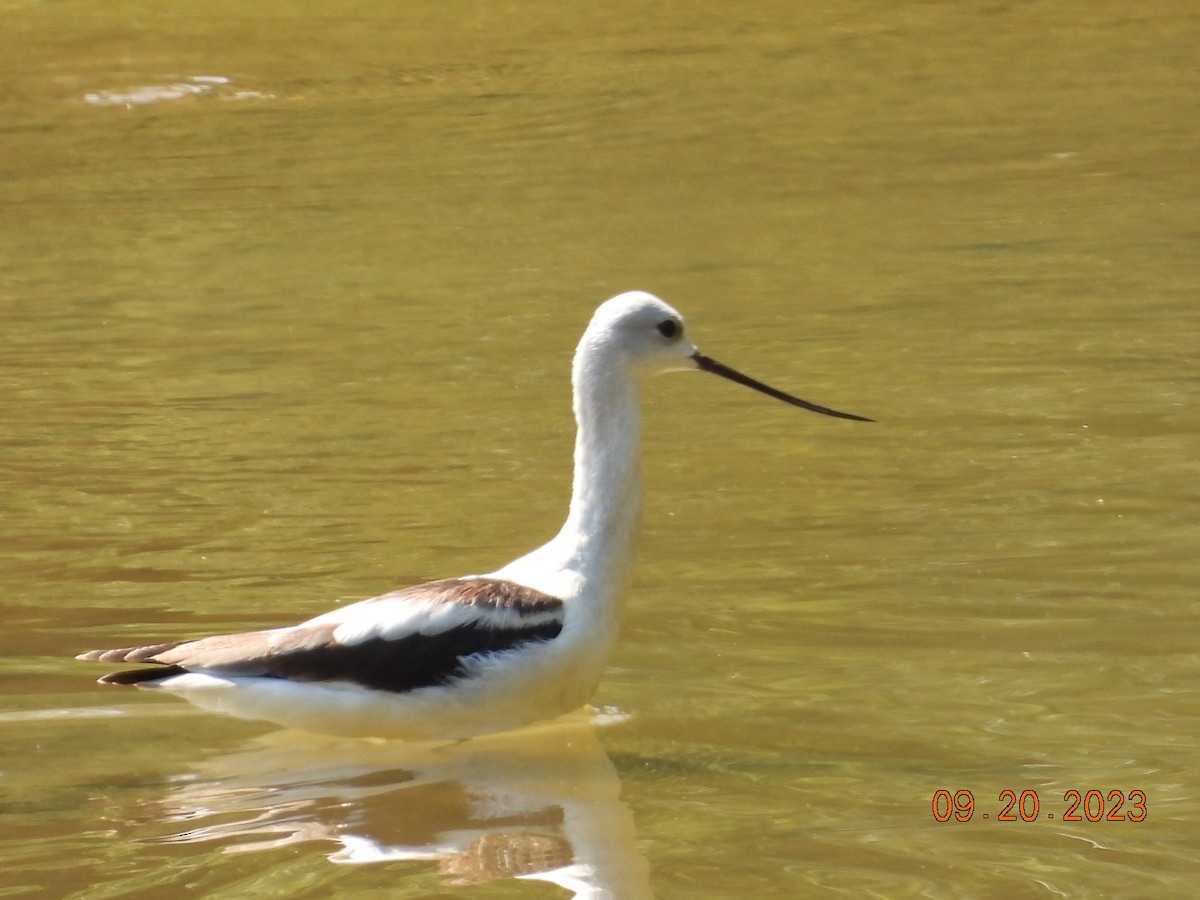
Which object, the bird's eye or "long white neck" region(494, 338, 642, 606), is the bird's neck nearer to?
"long white neck" region(494, 338, 642, 606)

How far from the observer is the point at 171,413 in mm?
11445

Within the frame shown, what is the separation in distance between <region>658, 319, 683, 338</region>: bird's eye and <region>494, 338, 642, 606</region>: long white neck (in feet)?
0.59

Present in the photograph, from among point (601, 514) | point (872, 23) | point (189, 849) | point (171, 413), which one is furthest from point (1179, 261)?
point (872, 23)

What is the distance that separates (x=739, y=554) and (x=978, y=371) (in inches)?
128

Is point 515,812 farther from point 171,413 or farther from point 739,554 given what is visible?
point 171,413

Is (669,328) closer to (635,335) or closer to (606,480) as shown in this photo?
(635,335)

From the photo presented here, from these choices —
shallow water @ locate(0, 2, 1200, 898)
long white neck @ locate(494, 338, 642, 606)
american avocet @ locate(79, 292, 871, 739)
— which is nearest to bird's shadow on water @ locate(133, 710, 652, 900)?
shallow water @ locate(0, 2, 1200, 898)

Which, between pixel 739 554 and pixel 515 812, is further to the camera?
pixel 739 554

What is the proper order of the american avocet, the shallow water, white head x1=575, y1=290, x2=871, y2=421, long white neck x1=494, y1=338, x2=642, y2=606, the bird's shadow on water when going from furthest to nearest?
1. white head x1=575, y1=290, x2=871, y2=421
2. long white neck x1=494, y1=338, x2=642, y2=606
3. the american avocet
4. the shallow water
5. the bird's shadow on water
